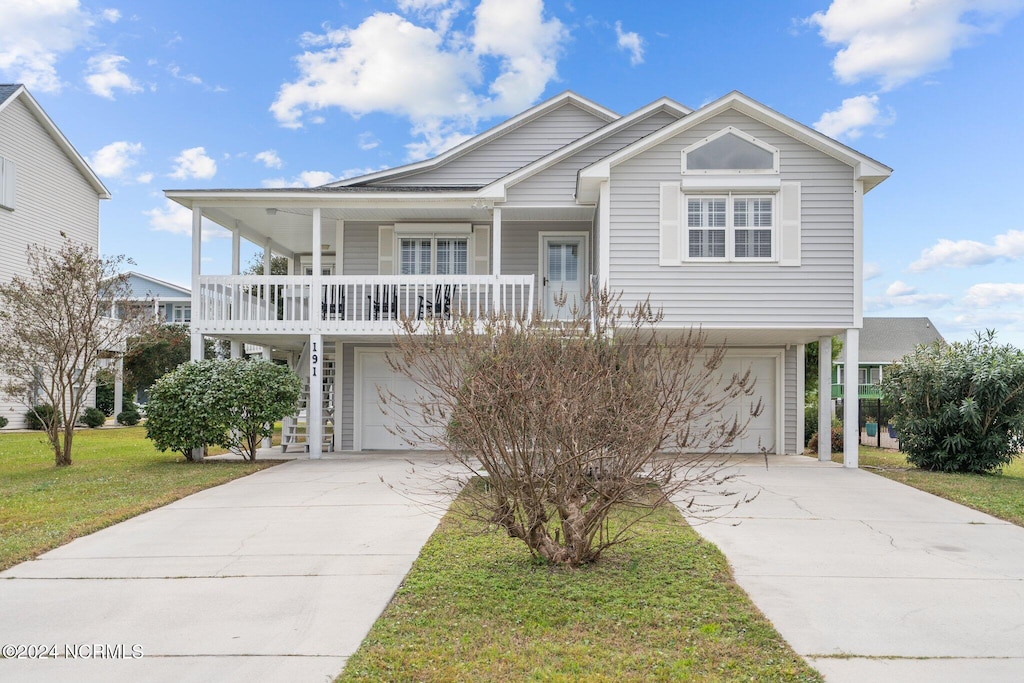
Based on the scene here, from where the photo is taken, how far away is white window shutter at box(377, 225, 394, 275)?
56.2ft

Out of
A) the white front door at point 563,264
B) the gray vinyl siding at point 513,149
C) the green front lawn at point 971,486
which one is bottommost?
the green front lawn at point 971,486

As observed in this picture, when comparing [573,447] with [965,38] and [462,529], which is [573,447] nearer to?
[462,529]

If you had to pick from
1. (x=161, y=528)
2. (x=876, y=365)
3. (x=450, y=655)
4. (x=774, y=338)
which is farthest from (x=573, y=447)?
(x=876, y=365)

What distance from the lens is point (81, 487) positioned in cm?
1123

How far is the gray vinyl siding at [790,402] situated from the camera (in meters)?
16.8

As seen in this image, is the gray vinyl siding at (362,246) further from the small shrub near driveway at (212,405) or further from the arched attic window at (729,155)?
the arched attic window at (729,155)

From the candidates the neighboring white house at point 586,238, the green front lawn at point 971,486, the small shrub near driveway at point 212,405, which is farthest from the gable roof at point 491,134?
the green front lawn at point 971,486

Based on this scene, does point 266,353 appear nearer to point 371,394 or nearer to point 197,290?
point 371,394

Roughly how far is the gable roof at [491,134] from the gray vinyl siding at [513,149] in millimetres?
111

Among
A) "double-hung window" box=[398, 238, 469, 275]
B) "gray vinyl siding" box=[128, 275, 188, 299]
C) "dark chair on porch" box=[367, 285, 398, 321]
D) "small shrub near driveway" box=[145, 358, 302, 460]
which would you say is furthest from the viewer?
"gray vinyl siding" box=[128, 275, 188, 299]

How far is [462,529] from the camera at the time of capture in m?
7.90

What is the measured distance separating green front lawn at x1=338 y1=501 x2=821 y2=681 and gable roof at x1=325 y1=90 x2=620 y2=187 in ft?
42.5

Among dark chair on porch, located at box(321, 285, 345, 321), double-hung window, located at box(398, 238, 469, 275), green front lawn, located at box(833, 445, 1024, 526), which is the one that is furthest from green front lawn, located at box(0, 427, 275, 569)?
green front lawn, located at box(833, 445, 1024, 526)

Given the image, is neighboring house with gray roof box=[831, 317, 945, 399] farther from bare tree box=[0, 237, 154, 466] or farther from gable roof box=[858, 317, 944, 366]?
bare tree box=[0, 237, 154, 466]
